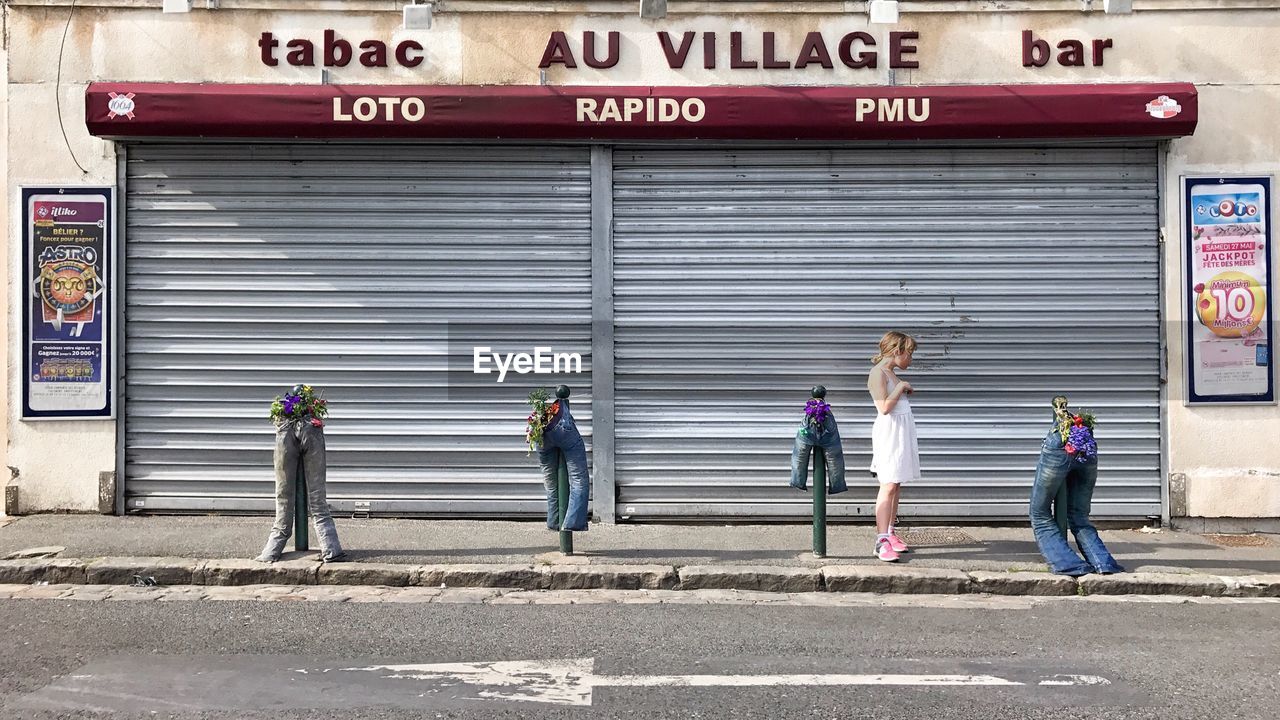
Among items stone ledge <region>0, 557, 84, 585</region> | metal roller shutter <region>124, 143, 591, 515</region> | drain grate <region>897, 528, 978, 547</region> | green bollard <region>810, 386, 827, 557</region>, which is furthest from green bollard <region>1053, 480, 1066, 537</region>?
stone ledge <region>0, 557, 84, 585</region>

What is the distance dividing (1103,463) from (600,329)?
4.74 m


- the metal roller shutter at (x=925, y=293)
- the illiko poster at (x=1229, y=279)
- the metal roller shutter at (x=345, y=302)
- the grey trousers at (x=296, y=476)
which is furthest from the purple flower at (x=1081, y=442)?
the grey trousers at (x=296, y=476)

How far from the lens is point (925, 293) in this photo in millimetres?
9797

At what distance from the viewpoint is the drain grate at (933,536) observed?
886 centimetres

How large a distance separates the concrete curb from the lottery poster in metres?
2.42

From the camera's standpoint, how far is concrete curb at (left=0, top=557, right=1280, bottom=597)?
7504 millimetres

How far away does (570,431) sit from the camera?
8.22 meters

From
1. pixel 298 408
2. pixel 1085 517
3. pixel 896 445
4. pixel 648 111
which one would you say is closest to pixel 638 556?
pixel 896 445

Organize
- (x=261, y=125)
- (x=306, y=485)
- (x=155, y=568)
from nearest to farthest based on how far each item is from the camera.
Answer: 1. (x=155, y=568)
2. (x=306, y=485)
3. (x=261, y=125)

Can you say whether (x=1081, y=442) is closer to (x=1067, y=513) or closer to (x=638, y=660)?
(x=1067, y=513)

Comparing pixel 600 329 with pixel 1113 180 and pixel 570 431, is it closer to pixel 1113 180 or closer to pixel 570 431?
pixel 570 431

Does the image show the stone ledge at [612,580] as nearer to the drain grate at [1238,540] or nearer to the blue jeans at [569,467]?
the blue jeans at [569,467]

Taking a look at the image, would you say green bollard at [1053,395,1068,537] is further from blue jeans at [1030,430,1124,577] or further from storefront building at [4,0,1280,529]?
storefront building at [4,0,1280,529]

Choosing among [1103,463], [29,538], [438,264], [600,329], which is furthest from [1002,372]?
[29,538]
